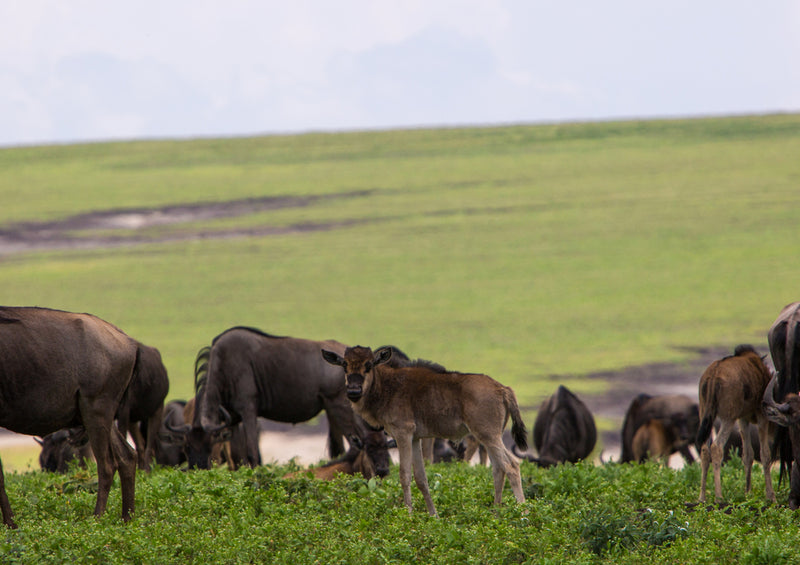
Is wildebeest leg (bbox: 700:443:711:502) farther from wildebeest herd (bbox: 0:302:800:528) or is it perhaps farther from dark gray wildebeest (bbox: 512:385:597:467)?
dark gray wildebeest (bbox: 512:385:597:467)

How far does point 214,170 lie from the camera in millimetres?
76938

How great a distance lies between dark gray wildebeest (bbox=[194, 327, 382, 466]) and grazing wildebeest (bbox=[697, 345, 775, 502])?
6035 millimetres

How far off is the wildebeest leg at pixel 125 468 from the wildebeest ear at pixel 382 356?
8.51ft

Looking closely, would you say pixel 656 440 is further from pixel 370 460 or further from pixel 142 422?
pixel 142 422

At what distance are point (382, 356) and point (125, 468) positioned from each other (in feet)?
9.13

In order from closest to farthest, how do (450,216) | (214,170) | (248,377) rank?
(248,377), (450,216), (214,170)

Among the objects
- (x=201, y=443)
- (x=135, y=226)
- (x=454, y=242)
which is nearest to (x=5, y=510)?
(x=201, y=443)

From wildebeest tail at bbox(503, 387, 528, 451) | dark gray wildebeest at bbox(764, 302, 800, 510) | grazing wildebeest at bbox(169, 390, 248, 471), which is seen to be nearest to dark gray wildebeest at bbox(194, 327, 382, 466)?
grazing wildebeest at bbox(169, 390, 248, 471)

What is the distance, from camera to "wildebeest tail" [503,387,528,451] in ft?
35.6

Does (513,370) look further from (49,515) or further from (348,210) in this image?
(348,210)

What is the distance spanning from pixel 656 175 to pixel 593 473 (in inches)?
2376

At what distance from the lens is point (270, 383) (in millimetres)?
16359

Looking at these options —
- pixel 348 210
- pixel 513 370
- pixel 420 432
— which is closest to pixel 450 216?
pixel 348 210

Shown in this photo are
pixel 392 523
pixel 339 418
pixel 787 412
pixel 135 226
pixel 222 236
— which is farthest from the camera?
pixel 135 226
